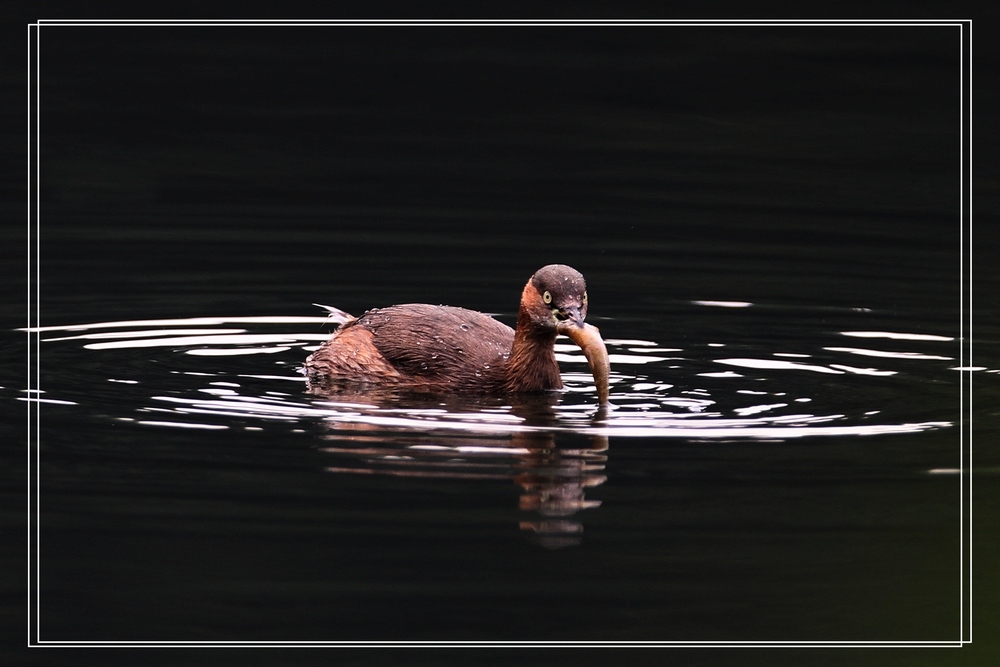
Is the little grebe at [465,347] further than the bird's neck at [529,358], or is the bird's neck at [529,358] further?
the bird's neck at [529,358]

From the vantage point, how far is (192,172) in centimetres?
1923

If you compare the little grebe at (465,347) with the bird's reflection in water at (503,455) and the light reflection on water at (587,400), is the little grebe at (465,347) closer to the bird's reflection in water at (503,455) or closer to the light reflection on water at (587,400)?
the light reflection on water at (587,400)

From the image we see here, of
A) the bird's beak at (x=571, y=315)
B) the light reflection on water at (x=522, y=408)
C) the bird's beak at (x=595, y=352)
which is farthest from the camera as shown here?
the bird's beak at (x=571, y=315)

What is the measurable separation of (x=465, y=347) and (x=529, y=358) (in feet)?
1.41

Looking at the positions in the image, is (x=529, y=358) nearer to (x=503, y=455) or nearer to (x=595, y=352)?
(x=595, y=352)

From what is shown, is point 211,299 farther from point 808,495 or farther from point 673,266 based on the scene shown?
point 808,495

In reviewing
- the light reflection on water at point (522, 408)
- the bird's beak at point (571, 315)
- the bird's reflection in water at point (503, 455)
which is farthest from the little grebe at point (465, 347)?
the bird's reflection in water at point (503, 455)

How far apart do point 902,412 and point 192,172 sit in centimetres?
982

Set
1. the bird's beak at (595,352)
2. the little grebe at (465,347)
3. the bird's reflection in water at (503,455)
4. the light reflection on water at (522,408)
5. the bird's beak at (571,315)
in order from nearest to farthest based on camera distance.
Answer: the bird's reflection in water at (503,455), the light reflection on water at (522,408), the bird's beak at (595,352), the bird's beak at (571,315), the little grebe at (465,347)

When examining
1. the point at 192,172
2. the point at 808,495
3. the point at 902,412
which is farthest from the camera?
the point at 192,172

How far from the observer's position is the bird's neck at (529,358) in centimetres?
1200

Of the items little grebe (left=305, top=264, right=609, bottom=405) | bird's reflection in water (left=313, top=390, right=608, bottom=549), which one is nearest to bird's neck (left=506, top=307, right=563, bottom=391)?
little grebe (left=305, top=264, right=609, bottom=405)

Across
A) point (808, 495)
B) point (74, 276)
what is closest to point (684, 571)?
point (808, 495)

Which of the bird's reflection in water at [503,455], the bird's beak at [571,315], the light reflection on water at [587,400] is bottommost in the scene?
the bird's reflection in water at [503,455]
